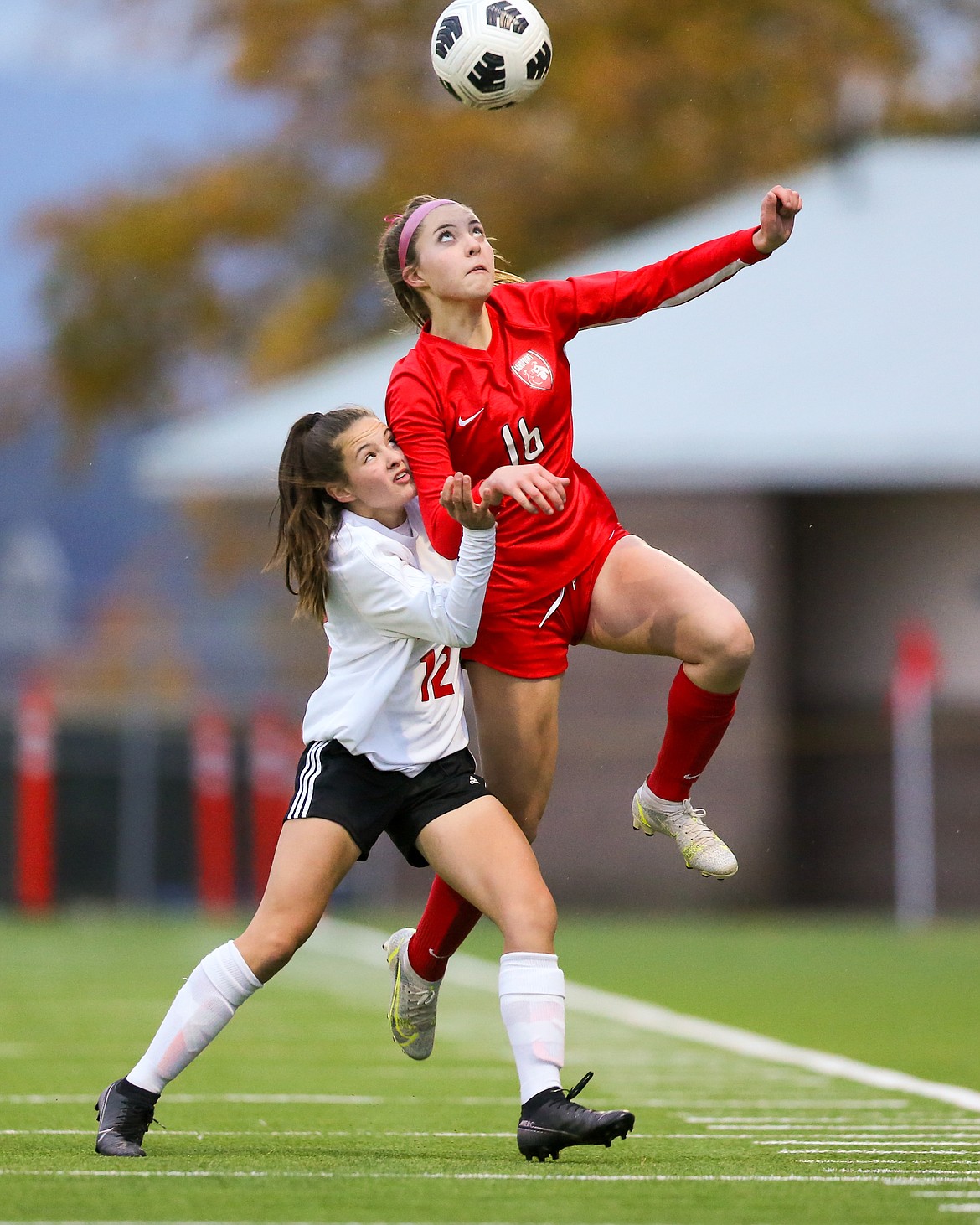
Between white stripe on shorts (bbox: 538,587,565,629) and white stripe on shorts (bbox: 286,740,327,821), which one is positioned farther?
white stripe on shorts (bbox: 538,587,565,629)

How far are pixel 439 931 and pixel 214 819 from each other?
42.8 feet

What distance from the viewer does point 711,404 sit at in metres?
19.9

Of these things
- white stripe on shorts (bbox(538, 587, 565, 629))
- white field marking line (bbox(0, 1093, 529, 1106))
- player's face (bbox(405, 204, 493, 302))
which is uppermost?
player's face (bbox(405, 204, 493, 302))

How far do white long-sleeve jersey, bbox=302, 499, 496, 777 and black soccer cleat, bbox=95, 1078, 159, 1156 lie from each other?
39.2 inches

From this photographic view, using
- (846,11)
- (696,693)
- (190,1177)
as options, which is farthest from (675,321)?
(190,1177)

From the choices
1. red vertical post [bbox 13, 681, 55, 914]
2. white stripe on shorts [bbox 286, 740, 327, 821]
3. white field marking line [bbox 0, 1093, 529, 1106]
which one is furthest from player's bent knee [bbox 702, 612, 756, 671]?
red vertical post [bbox 13, 681, 55, 914]

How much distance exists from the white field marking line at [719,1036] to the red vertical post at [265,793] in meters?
3.88

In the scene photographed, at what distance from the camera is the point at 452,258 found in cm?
613

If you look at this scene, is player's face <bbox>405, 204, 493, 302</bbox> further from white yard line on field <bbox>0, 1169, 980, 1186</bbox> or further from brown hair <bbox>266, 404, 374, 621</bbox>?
white yard line on field <bbox>0, 1169, 980, 1186</bbox>

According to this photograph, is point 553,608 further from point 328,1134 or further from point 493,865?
point 328,1134

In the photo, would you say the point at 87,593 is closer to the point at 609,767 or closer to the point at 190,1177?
the point at 609,767

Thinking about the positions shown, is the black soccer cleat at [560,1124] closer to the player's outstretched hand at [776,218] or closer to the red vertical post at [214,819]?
the player's outstretched hand at [776,218]

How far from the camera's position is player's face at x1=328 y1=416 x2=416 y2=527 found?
5949mm

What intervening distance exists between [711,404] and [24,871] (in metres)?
6.93
